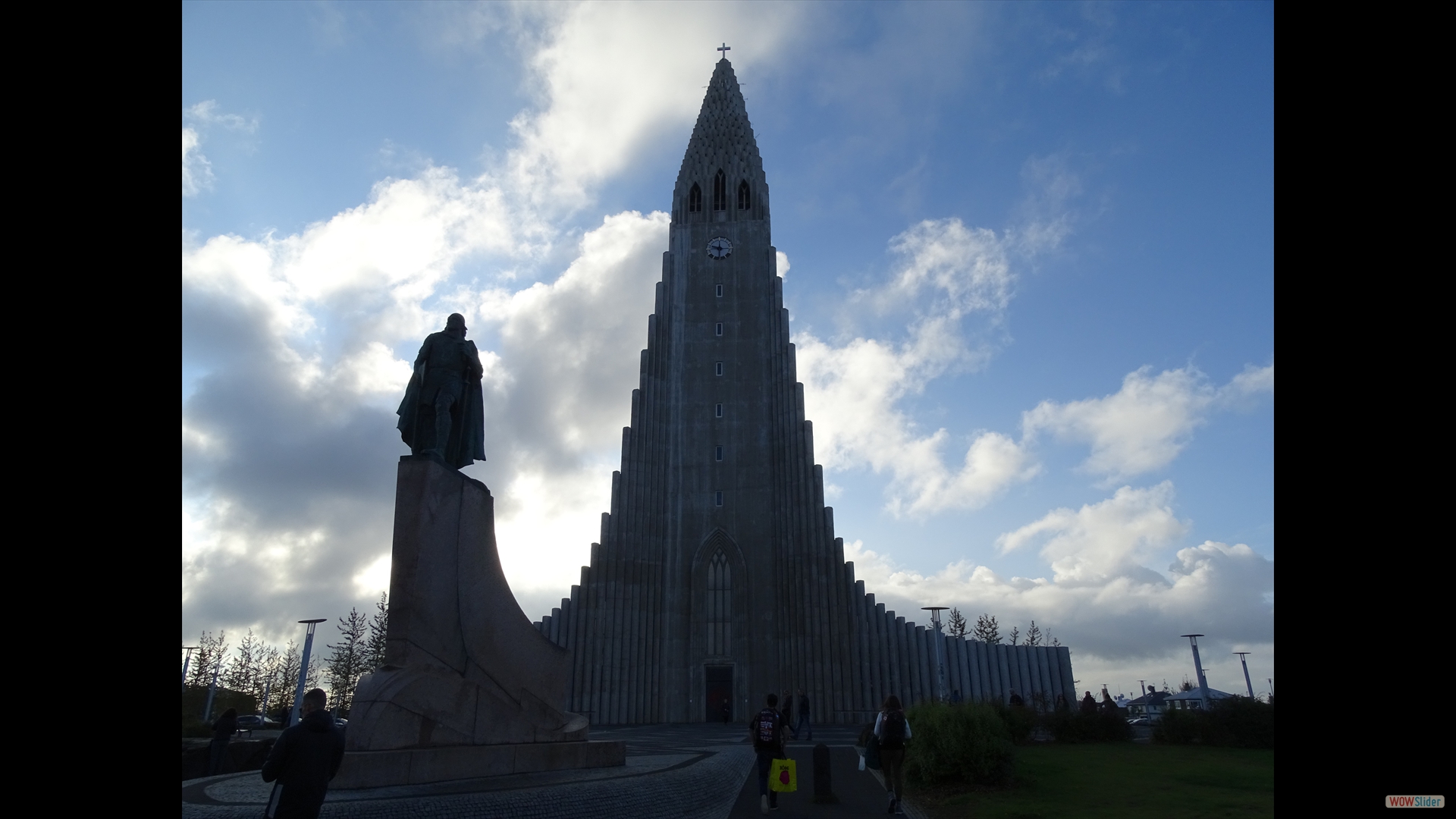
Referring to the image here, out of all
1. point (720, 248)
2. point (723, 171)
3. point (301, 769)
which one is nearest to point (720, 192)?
point (723, 171)

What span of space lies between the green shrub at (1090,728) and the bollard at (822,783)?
12136 mm

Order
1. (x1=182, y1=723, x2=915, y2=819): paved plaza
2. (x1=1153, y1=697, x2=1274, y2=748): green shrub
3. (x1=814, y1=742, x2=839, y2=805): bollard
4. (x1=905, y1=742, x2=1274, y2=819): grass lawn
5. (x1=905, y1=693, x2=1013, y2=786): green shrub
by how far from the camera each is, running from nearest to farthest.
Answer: (x1=182, y1=723, x2=915, y2=819): paved plaza, (x1=905, y1=742, x2=1274, y2=819): grass lawn, (x1=814, y1=742, x2=839, y2=805): bollard, (x1=905, y1=693, x2=1013, y2=786): green shrub, (x1=1153, y1=697, x2=1274, y2=748): green shrub

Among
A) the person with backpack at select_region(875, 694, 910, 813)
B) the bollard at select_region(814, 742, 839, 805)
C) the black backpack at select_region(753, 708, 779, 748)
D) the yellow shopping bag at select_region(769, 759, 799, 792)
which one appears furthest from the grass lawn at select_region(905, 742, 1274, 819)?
the black backpack at select_region(753, 708, 779, 748)

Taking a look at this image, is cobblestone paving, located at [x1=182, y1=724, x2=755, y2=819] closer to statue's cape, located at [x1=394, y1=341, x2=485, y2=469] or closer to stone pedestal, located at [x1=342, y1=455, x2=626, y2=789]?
stone pedestal, located at [x1=342, y1=455, x2=626, y2=789]

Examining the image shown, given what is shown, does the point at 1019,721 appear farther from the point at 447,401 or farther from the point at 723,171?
the point at 723,171

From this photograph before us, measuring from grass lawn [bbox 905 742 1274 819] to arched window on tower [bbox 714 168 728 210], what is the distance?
38504mm

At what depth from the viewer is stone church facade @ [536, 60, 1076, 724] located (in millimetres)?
39312

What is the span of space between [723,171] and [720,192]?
1.40 metres

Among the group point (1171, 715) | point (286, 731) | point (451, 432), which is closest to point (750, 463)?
point (1171, 715)

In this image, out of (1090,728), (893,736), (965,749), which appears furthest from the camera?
(1090,728)

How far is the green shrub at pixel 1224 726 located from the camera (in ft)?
61.4

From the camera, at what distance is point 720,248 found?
157ft
